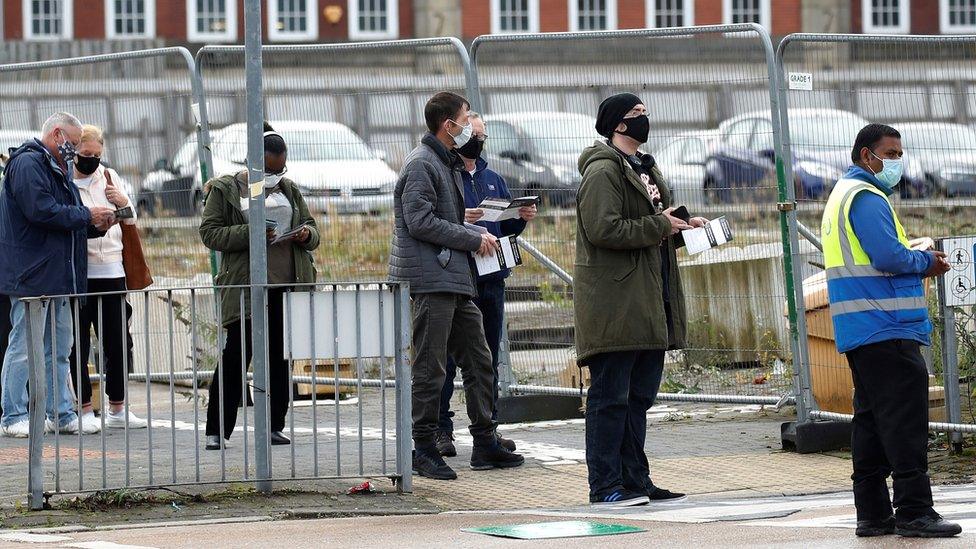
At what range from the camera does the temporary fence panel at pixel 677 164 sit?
34.2ft

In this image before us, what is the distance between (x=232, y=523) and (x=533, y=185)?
4078mm

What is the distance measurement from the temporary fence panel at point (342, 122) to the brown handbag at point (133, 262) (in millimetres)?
1141

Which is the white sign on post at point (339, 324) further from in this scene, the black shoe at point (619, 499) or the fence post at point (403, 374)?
the black shoe at point (619, 499)

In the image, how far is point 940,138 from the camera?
A: 10297 mm

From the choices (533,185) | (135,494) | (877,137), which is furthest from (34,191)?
(877,137)

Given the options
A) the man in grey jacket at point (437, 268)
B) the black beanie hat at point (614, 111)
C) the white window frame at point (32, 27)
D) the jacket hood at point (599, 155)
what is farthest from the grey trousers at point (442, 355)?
the white window frame at point (32, 27)

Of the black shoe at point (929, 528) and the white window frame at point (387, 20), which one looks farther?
the white window frame at point (387, 20)

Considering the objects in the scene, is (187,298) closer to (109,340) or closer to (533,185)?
(109,340)

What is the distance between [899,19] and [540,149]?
36164 millimetres


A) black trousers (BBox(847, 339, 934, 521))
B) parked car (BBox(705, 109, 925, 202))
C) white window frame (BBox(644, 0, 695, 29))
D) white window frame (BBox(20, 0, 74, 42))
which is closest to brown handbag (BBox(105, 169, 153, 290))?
parked car (BBox(705, 109, 925, 202))

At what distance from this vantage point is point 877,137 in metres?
7.59

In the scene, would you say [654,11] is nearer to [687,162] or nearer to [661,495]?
[687,162]

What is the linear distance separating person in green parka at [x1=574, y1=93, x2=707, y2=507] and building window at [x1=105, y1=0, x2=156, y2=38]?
36846 millimetres

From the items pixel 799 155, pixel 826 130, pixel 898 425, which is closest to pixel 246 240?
pixel 799 155
